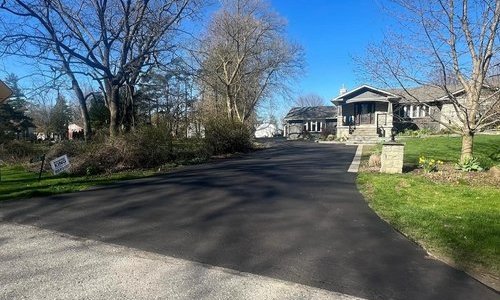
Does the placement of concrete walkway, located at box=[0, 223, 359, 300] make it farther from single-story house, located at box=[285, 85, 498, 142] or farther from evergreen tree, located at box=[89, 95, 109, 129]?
evergreen tree, located at box=[89, 95, 109, 129]

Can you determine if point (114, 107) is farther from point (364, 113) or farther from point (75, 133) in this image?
point (75, 133)

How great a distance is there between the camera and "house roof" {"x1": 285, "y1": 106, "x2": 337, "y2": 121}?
53.0m

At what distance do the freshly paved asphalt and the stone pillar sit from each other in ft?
6.31

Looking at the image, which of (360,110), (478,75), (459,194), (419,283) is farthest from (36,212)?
(360,110)

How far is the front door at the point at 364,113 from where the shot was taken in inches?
1580

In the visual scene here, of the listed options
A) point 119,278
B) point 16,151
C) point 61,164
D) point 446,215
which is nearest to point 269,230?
point 119,278

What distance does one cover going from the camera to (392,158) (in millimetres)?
Result: 11414

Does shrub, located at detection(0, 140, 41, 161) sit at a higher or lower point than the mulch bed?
higher

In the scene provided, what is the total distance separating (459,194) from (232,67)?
96.5ft

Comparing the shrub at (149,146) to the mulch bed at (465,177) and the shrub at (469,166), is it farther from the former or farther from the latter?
the shrub at (469,166)

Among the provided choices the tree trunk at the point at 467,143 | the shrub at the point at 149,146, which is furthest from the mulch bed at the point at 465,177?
the shrub at the point at 149,146

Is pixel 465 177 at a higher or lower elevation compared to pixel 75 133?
lower

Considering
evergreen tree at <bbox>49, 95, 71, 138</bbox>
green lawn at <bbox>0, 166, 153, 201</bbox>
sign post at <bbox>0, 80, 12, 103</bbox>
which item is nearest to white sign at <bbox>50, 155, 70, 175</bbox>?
green lawn at <bbox>0, 166, 153, 201</bbox>

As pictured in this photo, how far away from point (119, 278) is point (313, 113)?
170 feet
